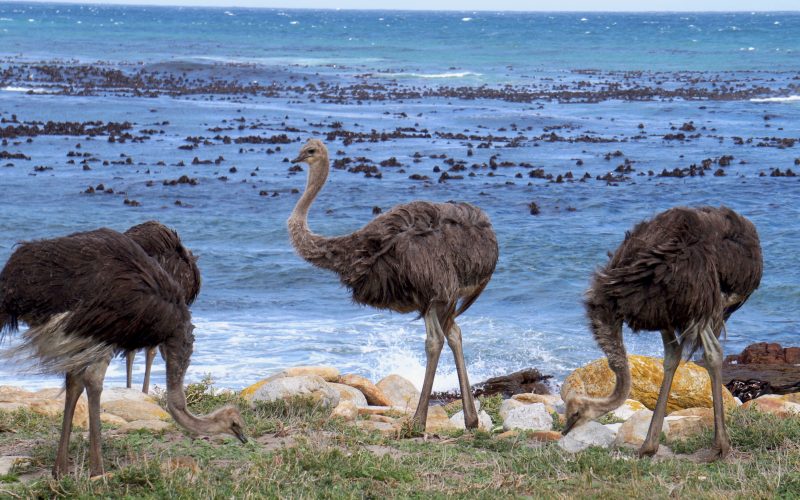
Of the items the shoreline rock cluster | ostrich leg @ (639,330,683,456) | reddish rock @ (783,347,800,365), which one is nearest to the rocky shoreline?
the shoreline rock cluster

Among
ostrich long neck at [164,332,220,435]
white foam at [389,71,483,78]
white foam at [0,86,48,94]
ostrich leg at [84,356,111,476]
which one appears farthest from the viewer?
white foam at [389,71,483,78]

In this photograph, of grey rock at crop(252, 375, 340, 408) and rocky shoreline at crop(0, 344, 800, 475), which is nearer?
rocky shoreline at crop(0, 344, 800, 475)

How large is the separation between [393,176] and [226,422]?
17884 millimetres

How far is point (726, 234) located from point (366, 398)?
4.03m

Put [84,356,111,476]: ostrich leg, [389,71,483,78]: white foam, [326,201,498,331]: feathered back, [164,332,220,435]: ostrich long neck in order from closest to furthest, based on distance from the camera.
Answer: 1. [84,356,111,476]: ostrich leg
2. [164,332,220,435]: ostrich long neck
3. [326,201,498,331]: feathered back
4. [389,71,483,78]: white foam

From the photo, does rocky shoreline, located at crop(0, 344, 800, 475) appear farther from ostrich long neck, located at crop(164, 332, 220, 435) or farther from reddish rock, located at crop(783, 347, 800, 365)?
reddish rock, located at crop(783, 347, 800, 365)

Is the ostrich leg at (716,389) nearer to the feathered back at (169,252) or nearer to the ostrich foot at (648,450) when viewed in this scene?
the ostrich foot at (648,450)

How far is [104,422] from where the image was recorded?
24.1 ft

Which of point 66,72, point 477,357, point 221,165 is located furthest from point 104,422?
point 66,72

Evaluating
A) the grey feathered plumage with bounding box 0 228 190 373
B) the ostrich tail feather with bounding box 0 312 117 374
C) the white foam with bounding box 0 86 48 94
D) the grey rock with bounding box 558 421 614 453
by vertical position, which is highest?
the grey feathered plumage with bounding box 0 228 190 373

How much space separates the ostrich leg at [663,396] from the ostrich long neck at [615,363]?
25cm

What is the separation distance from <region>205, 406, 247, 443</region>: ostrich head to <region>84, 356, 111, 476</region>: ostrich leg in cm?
58

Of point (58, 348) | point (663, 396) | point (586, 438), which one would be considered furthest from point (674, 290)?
point (58, 348)

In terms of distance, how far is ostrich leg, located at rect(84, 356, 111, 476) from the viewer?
229 inches
